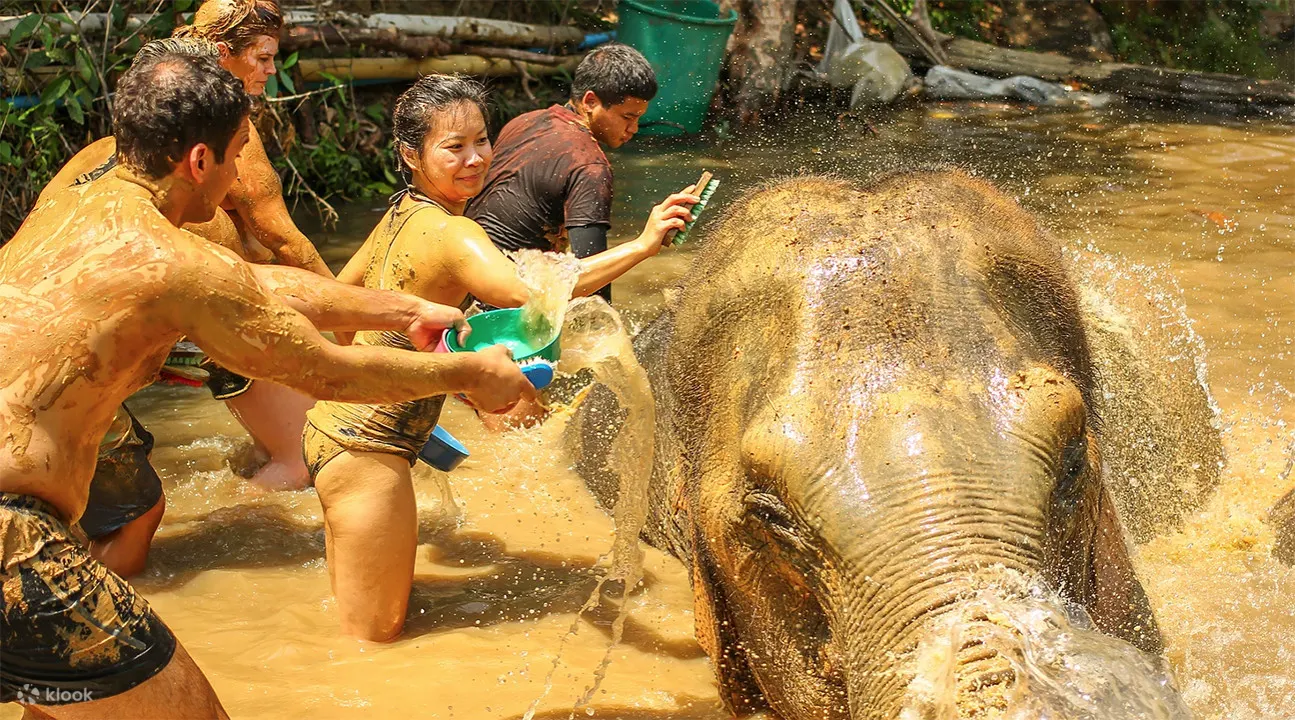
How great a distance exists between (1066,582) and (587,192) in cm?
303

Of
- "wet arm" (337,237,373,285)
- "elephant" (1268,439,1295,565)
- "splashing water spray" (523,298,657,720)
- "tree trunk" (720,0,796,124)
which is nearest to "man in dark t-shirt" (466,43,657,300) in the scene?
"wet arm" (337,237,373,285)

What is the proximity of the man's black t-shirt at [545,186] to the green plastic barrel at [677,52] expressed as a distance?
462 cm

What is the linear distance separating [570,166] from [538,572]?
170cm

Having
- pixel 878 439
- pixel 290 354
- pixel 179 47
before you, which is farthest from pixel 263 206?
pixel 878 439

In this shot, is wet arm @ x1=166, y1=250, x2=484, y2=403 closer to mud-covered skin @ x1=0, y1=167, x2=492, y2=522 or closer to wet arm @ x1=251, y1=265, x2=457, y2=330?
mud-covered skin @ x1=0, y1=167, x2=492, y2=522

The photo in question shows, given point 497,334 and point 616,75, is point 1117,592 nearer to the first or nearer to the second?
point 497,334

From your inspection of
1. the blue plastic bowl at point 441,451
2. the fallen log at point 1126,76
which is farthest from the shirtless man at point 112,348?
the fallen log at point 1126,76

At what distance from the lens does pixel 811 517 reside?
2.76 metres

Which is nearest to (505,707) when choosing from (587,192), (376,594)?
(376,594)

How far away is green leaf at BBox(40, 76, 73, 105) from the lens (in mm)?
7094

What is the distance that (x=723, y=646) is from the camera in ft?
11.7

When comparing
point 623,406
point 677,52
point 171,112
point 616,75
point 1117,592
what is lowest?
point 677,52

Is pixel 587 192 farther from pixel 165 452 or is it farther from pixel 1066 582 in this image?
pixel 1066 582

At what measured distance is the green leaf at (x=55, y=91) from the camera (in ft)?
23.3
